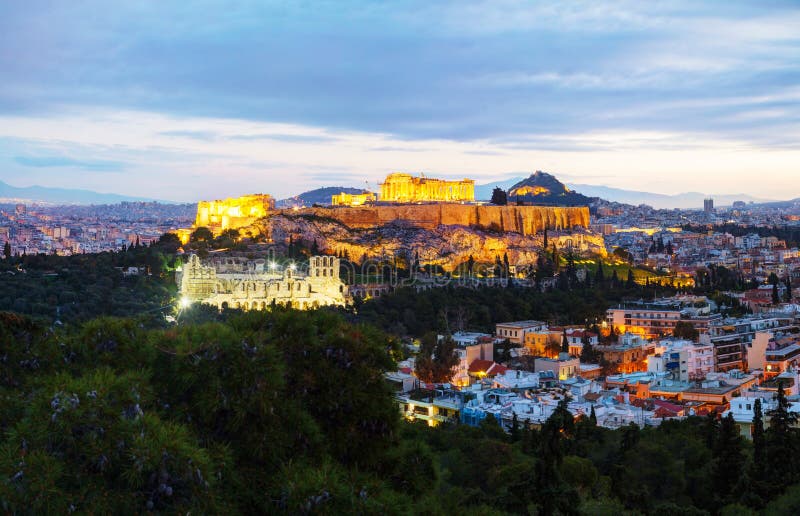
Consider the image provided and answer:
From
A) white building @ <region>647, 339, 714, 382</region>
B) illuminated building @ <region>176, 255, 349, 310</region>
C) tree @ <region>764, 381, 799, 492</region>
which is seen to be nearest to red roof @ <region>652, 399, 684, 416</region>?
white building @ <region>647, 339, 714, 382</region>

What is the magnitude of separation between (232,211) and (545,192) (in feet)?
194

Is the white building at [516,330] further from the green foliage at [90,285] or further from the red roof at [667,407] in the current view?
the green foliage at [90,285]

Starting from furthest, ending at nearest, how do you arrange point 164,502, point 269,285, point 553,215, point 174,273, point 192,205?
point 192,205, point 553,215, point 174,273, point 269,285, point 164,502

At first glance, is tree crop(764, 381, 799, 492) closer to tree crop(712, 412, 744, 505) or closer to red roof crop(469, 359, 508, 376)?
tree crop(712, 412, 744, 505)

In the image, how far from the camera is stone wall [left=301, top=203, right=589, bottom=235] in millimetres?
60875

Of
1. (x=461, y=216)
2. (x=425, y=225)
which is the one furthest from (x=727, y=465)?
(x=461, y=216)

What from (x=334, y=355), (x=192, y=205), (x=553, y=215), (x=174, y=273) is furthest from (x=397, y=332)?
(x=192, y=205)

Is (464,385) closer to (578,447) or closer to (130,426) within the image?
(578,447)

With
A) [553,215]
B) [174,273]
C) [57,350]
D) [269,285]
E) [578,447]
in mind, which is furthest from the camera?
[553,215]

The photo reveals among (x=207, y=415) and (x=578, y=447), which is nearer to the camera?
(x=207, y=415)

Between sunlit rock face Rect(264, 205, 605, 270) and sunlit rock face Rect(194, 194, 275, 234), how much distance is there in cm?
161

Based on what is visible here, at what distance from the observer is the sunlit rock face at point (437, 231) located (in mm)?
54344

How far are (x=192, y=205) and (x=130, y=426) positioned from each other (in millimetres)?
141597

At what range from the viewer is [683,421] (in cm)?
2053
